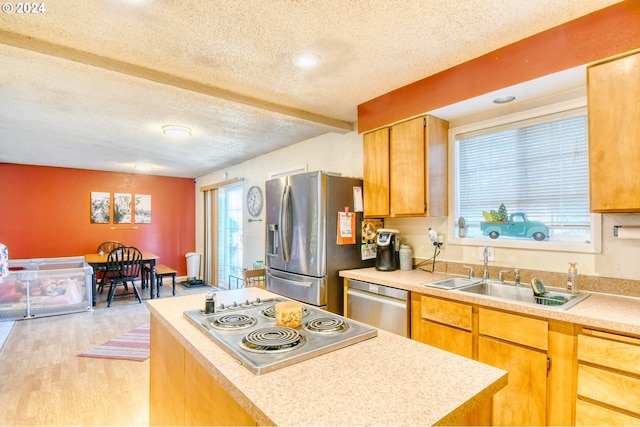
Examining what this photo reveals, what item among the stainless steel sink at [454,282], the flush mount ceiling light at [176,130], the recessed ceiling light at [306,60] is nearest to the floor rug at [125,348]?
the flush mount ceiling light at [176,130]

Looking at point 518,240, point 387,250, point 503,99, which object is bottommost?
point 387,250

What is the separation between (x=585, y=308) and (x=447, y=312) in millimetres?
686

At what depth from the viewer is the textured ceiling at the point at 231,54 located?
1.64 meters

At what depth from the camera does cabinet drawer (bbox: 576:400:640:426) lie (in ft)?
4.67

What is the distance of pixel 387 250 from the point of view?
283 centimetres

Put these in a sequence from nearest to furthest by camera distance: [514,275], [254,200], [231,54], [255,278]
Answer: [231,54], [514,275], [255,278], [254,200]

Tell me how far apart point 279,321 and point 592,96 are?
1.91m

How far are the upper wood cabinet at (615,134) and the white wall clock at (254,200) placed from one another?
12.6ft

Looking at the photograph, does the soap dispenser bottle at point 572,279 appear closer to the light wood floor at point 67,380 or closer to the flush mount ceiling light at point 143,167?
the light wood floor at point 67,380

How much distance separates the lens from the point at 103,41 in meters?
1.89

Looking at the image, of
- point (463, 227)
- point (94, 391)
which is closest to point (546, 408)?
point (463, 227)

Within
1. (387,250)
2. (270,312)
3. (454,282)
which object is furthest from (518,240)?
(270,312)

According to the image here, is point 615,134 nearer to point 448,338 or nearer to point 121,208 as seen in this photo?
point 448,338

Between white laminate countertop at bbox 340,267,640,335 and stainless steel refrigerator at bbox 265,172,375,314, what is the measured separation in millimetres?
530
